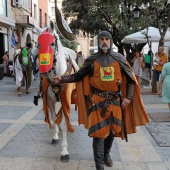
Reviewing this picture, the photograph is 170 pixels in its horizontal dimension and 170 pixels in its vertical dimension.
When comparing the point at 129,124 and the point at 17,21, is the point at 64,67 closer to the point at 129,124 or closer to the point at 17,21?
the point at 129,124

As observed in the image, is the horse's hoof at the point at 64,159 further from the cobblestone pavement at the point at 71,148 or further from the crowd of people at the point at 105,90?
the crowd of people at the point at 105,90

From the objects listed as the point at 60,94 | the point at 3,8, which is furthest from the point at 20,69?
the point at 3,8

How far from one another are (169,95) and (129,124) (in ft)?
10.3

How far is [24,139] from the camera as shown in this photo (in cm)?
547

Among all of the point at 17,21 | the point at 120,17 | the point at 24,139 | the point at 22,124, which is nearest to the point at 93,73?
the point at 24,139

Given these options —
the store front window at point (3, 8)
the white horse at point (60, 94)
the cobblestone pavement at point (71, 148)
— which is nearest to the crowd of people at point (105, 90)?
the white horse at point (60, 94)

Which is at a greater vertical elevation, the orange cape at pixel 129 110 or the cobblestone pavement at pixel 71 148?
the orange cape at pixel 129 110

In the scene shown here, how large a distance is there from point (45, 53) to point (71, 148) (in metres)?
1.93

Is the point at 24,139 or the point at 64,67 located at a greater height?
the point at 64,67

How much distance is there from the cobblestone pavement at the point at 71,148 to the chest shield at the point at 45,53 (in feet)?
4.76

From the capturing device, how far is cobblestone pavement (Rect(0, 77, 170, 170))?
4.22 metres

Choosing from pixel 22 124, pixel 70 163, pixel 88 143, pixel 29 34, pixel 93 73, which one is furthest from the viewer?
pixel 29 34

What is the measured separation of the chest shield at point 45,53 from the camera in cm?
378

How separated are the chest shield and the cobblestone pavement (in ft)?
4.76
